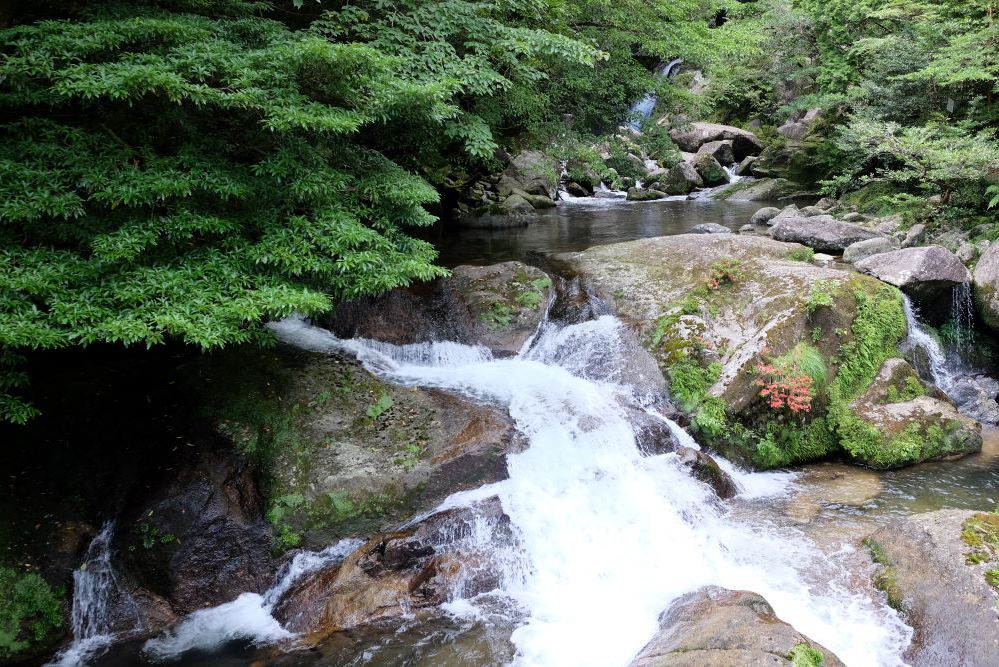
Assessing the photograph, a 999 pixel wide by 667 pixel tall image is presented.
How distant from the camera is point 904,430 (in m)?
7.70

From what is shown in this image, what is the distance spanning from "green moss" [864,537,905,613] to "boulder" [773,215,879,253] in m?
8.91

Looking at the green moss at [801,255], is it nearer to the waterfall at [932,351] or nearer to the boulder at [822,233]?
the waterfall at [932,351]

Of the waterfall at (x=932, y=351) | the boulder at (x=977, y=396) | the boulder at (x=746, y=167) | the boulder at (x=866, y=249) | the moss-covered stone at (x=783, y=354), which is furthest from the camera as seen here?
the boulder at (x=746, y=167)

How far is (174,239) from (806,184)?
22.7 meters

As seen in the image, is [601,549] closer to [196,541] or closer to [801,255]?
[196,541]

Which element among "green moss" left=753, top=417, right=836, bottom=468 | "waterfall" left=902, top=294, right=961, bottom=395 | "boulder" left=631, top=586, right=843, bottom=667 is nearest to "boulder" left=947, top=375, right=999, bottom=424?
"waterfall" left=902, top=294, right=961, bottom=395

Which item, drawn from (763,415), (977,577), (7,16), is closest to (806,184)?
(763,415)

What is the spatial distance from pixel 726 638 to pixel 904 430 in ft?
17.3

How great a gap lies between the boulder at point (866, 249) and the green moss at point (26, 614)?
13384 millimetres

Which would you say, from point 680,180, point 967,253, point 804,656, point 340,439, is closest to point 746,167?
point 680,180

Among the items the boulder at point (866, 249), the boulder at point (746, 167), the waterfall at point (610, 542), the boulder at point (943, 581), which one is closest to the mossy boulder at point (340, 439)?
the waterfall at point (610, 542)

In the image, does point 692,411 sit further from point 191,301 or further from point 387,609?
point 191,301

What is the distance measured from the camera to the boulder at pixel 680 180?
84.0 feet

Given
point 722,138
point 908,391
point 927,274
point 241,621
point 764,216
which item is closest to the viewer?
point 241,621
